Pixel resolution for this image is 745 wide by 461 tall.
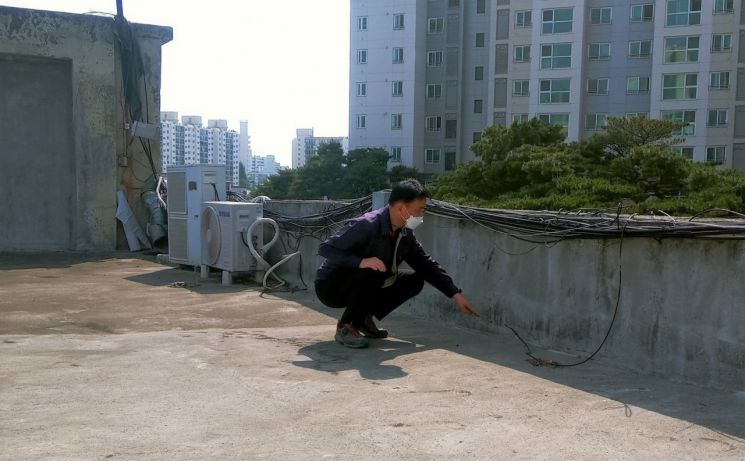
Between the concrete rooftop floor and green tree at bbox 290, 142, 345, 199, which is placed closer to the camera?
the concrete rooftop floor

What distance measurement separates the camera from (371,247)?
5.61 m

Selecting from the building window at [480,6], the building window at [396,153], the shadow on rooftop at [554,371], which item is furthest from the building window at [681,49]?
the shadow on rooftop at [554,371]

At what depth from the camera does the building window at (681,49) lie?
50781 millimetres

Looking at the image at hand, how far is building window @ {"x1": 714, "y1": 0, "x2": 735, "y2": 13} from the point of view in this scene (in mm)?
49844

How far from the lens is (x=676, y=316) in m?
4.70

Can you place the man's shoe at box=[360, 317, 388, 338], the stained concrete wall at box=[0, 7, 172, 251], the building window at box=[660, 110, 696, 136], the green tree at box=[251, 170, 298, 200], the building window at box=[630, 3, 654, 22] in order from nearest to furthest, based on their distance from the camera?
the man's shoe at box=[360, 317, 388, 338] < the stained concrete wall at box=[0, 7, 172, 251] < the building window at box=[660, 110, 696, 136] < the building window at box=[630, 3, 654, 22] < the green tree at box=[251, 170, 298, 200]

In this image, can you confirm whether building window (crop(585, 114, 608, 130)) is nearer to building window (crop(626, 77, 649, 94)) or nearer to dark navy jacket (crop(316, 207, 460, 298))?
building window (crop(626, 77, 649, 94))

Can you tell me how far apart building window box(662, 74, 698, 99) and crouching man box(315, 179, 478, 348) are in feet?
170

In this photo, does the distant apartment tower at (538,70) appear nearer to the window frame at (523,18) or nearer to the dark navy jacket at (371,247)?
the window frame at (523,18)

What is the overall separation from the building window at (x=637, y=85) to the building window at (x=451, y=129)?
48.6 ft

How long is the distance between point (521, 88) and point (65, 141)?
4640 cm

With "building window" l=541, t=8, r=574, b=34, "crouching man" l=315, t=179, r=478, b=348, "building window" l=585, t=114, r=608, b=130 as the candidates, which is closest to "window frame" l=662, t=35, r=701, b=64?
"building window" l=585, t=114, r=608, b=130

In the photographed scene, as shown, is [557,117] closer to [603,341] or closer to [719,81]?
[719,81]

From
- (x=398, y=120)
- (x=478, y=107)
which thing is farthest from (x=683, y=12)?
(x=398, y=120)
